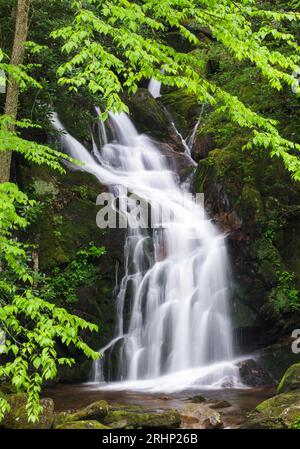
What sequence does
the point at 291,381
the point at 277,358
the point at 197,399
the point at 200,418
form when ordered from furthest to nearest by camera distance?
1. the point at 277,358
2. the point at 197,399
3. the point at 291,381
4. the point at 200,418

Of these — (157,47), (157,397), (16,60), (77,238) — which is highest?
(16,60)

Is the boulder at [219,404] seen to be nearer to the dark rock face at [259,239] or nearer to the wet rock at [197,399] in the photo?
the wet rock at [197,399]

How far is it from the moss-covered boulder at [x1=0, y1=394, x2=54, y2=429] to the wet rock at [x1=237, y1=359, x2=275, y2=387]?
15.2 feet

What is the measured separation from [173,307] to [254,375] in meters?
2.33

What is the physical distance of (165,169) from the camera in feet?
51.0

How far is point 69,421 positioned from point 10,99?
15.1 ft

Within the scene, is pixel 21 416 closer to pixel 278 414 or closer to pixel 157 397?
pixel 157 397

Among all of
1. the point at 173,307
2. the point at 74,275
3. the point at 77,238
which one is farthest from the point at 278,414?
the point at 77,238

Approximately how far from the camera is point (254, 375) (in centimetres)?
938

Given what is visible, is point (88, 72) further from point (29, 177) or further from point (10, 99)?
point (29, 177)

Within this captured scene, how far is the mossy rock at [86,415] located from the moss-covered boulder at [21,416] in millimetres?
183

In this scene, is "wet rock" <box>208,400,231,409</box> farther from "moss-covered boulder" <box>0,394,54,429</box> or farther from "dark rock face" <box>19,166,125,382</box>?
"dark rock face" <box>19,166,125,382</box>

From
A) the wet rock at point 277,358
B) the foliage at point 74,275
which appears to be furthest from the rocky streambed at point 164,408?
the foliage at point 74,275

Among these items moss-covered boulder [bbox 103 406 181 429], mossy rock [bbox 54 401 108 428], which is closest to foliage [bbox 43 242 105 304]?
mossy rock [bbox 54 401 108 428]
